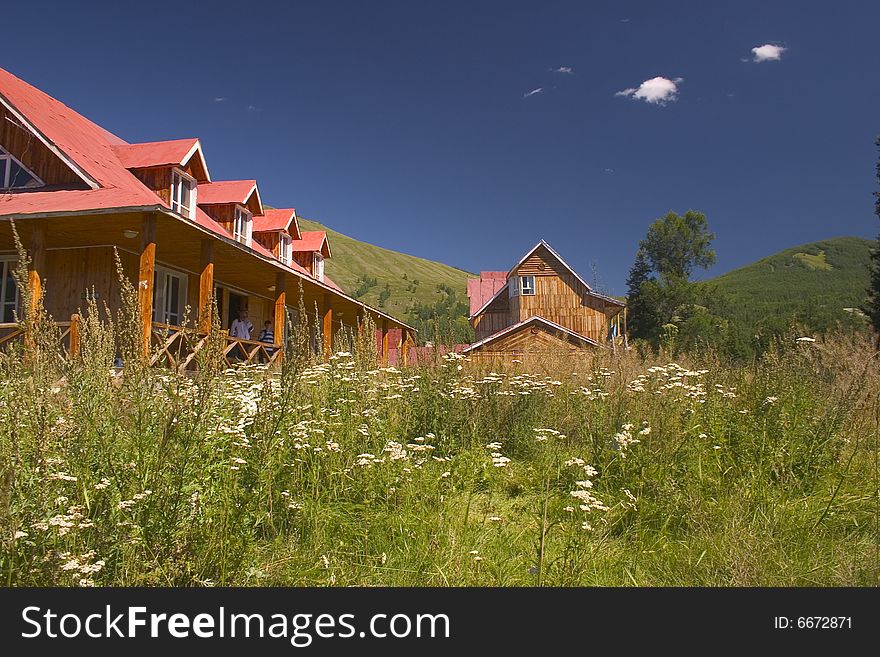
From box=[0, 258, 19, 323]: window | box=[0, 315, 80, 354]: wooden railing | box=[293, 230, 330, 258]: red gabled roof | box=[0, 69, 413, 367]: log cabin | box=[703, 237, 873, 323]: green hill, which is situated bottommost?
box=[0, 315, 80, 354]: wooden railing

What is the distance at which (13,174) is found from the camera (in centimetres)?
1361

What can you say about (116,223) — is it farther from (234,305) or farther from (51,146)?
(234,305)

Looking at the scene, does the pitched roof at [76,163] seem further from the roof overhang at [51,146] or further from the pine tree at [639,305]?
the pine tree at [639,305]

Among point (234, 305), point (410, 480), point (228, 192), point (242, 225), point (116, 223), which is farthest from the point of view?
point (234, 305)

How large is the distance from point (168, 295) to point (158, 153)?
4166 millimetres

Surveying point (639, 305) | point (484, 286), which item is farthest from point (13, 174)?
point (639, 305)

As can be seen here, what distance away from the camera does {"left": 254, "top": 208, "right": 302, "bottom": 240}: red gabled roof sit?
21681 millimetres

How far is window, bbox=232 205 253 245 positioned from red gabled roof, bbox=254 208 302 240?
2.07 m

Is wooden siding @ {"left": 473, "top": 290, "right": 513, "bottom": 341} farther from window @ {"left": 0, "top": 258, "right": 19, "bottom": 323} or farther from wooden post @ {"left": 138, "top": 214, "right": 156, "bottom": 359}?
wooden post @ {"left": 138, "top": 214, "right": 156, "bottom": 359}

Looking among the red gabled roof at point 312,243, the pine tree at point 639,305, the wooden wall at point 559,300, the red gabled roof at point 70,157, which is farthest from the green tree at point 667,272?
the red gabled roof at point 70,157

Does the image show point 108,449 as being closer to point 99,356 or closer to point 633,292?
point 99,356

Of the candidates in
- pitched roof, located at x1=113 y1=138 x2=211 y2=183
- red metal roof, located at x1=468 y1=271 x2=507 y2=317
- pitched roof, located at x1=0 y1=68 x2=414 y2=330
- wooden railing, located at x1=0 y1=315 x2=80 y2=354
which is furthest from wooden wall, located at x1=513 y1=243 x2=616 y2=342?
wooden railing, located at x1=0 y1=315 x2=80 y2=354

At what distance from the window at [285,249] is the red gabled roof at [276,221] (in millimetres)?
372

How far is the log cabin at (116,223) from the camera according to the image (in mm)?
10914
